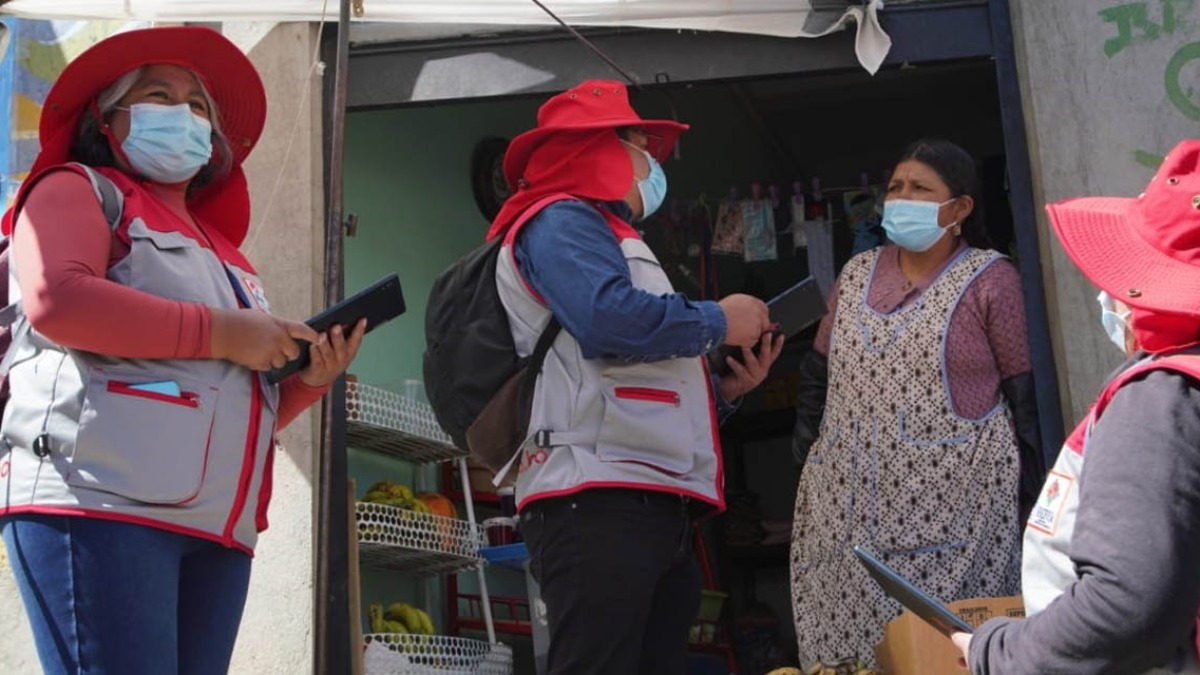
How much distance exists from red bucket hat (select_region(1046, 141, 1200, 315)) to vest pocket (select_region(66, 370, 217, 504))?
1.60m

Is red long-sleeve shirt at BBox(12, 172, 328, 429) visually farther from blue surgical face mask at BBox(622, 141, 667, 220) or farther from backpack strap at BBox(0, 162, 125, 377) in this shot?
blue surgical face mask at BBox(622, 141, 667, 220)

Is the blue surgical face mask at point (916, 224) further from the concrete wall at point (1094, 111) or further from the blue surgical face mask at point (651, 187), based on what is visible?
the blue surgical face mask at point (651, 187)

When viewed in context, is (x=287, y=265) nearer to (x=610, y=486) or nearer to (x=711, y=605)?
(x=610, y=486)

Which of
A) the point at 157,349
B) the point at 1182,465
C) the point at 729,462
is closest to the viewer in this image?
the point at 1182,465

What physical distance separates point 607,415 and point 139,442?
1104mm

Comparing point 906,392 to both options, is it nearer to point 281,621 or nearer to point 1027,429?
point 1027,429

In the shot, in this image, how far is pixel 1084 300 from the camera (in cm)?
510

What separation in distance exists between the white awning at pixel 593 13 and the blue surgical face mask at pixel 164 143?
199cm

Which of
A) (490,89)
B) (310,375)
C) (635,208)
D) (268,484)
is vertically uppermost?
(490,89)

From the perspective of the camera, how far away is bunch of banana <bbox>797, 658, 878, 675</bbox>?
4516 millimetres

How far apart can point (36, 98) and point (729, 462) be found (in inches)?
151

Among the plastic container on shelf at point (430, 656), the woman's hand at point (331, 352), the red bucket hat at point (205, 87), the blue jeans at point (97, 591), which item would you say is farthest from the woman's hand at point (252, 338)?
the plastic container on shelf at point (430, 656)

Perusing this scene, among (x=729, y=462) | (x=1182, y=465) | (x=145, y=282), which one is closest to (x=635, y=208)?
(x=145, y=282)

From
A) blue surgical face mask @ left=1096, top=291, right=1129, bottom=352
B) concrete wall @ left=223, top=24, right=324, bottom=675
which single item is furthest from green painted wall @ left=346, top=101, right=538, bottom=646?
blue surgical face mask @ left=1096, top=291, right=1129, bottom=352
